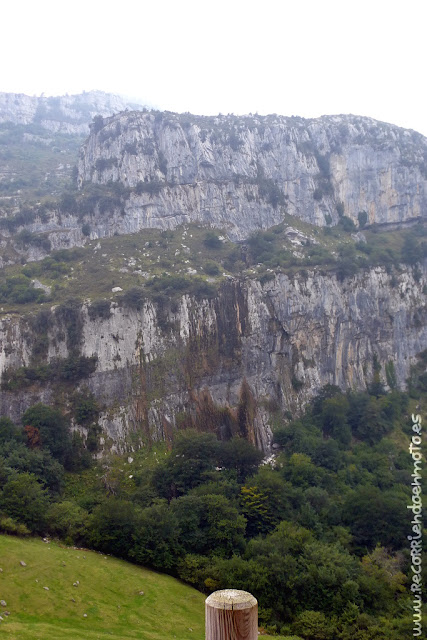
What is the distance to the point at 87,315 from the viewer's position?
1746 inches

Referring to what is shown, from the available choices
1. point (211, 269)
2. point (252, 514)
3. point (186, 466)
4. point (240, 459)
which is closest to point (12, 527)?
point (186, 466)

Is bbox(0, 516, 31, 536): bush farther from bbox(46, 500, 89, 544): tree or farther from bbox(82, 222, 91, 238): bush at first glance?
bbox(82, 222, 91, 238): bush

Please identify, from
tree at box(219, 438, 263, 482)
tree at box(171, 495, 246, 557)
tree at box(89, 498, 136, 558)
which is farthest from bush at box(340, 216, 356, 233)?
tree at box(89, 498, 136, 558)

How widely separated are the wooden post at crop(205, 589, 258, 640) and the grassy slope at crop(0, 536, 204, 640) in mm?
16804

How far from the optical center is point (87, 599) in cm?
2191

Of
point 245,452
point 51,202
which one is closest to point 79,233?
point 51,202

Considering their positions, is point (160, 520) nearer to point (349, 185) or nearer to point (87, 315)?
point (87, 315)

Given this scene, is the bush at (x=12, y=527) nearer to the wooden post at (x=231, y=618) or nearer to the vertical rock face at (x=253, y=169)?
the wooden post at (x=231, y=618)

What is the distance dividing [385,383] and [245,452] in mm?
24453

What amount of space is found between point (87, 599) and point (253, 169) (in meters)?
59.9

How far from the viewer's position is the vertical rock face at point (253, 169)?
66.3 metres

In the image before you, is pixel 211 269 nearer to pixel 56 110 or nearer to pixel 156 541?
pixel 156 541

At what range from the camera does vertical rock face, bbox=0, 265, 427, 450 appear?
4234cm

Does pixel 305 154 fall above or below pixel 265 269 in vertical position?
above
